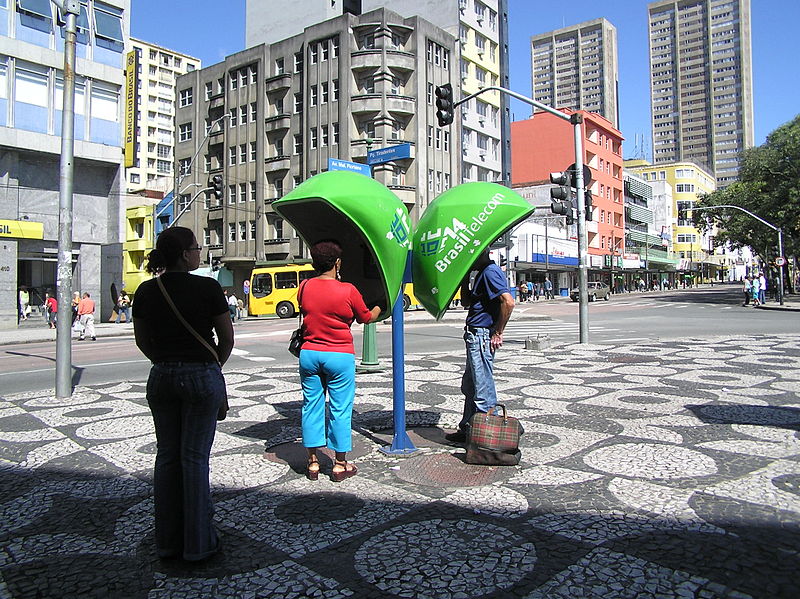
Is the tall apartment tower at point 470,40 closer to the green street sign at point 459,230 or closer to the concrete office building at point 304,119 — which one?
the concrete office building at point 304,119

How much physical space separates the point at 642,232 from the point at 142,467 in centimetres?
9040

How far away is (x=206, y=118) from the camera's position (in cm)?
5397

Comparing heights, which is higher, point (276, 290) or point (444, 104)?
point (444, 104)

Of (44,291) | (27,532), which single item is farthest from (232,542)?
(44,291)

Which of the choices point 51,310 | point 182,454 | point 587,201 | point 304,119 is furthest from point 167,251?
point 304,119

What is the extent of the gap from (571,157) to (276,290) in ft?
145

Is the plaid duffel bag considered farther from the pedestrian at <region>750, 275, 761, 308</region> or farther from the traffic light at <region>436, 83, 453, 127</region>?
the pedestrian at <region>750, 275, 761, 308</region>

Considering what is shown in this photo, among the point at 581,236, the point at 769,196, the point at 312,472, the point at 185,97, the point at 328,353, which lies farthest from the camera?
the point at 185,97

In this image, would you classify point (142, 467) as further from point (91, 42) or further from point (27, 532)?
point (91, 42)

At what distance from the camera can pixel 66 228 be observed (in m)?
8.30

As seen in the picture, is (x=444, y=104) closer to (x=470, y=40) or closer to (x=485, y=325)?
(x=485, y=325)

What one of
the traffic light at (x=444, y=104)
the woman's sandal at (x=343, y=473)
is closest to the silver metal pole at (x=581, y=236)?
the traffic light at (x=444, y=104)

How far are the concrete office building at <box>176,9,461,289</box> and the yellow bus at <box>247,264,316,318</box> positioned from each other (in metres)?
12.6

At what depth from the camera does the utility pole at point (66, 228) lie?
8156 millimetres
